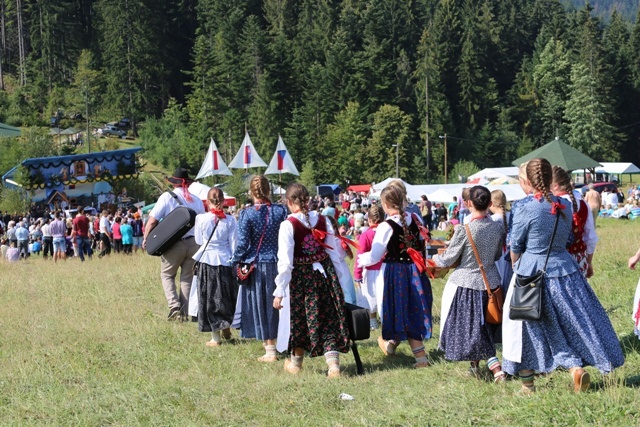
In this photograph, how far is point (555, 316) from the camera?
5.62 metres

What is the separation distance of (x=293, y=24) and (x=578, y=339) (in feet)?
325

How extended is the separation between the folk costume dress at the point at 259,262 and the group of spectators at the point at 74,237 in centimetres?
1457

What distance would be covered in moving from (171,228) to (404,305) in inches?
141

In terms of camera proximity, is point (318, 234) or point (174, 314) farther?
point (174, 314)

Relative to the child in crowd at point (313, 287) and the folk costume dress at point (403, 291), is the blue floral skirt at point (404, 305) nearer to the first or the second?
the folk costume dress at point (403, 291)

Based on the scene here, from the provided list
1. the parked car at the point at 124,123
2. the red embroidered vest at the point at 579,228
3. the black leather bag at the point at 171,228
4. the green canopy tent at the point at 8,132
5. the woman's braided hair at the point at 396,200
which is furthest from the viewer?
the parked car at the point at 124,123

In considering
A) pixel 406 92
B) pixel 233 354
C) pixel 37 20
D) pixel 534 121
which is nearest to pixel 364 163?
pixel 406 92

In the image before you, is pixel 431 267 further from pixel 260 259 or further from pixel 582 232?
pixel 260 259

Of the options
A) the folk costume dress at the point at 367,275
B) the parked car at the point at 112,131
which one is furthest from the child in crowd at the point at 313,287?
the parked car at the point at 112,131

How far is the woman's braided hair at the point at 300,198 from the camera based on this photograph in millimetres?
7148

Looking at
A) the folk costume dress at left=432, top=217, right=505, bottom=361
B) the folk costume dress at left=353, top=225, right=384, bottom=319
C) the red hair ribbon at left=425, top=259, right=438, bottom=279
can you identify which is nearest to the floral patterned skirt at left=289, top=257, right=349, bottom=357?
the red hair ribbon at left=425, top=259, right=438, bottom=279

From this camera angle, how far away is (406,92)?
87250mm

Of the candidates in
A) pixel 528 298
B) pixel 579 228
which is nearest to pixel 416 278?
pixel 579 228

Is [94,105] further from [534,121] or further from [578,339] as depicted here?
[578,339]
